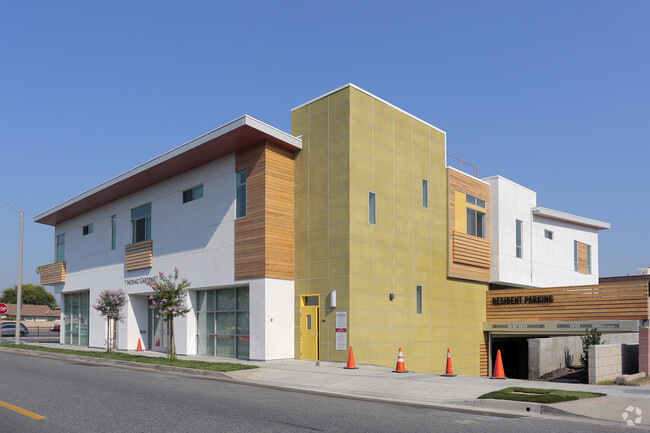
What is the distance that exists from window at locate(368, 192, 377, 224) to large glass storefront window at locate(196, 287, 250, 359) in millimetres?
5992

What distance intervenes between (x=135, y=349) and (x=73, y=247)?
455 inches

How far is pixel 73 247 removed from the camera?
39.6 m

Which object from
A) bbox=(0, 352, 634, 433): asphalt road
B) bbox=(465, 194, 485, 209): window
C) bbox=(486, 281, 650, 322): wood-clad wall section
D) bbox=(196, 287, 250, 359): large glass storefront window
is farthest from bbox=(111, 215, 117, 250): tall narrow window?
bbox=(486, 281, 650, 322): wood-clad wall section

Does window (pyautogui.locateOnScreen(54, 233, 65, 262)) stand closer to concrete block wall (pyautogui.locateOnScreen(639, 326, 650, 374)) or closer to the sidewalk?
the sidewalk

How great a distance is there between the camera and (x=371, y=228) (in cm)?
2383

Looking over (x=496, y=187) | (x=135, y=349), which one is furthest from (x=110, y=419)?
(x=496, y=187)

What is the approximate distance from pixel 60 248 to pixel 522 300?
30.9 meters

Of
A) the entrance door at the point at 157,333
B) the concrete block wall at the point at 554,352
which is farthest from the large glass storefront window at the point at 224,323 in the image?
the concrete block wall at the point at 554,352

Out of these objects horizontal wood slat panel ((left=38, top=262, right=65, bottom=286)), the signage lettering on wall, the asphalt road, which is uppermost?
horizontal wood slat panel ((left=38, top=262, right=65, bottom=286))

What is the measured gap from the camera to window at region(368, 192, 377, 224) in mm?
24094

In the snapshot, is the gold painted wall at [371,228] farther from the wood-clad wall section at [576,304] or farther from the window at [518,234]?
the window at [518,234]

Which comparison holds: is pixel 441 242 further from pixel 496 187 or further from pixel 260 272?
pixel 260 272

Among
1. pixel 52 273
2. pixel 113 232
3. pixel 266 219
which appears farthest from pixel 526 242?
pixel 52 273

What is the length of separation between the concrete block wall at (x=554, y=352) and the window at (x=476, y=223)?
25.7 ft
